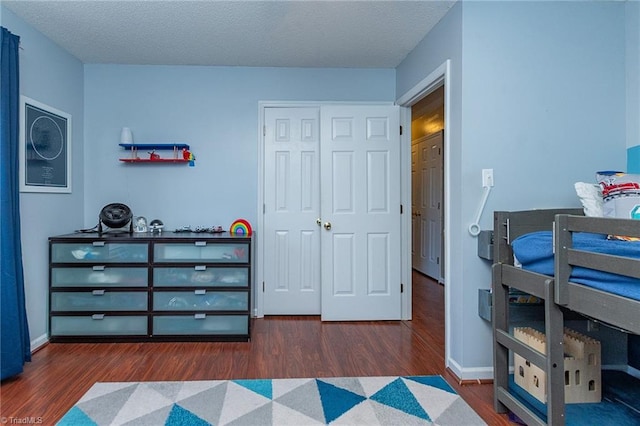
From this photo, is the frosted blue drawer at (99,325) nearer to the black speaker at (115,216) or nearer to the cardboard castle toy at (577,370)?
the black speaker at (115,216)

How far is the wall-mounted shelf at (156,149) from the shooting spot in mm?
3434

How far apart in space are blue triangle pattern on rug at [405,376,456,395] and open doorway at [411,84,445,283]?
9.75ft

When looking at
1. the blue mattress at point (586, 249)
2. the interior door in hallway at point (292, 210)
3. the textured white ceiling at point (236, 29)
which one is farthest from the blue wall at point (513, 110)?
the interior door in hallway at point (292, 210)

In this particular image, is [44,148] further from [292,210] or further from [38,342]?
[292,210]

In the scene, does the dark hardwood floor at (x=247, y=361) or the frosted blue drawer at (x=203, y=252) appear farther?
the frosted blue drawer at (x=203, y=252)

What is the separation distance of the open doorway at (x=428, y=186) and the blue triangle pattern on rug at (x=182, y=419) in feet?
13.1

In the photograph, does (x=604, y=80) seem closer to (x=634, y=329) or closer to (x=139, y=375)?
(x=634, y=329)

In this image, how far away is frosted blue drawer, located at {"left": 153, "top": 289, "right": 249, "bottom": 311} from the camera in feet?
9.93

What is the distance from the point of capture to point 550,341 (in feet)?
5.35

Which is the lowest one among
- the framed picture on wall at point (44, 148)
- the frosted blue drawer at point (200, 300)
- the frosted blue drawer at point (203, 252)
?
the frosted blue drawer at point (200, 300)

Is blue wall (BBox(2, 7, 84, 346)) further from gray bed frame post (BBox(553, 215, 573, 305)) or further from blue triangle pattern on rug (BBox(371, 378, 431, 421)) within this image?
gray bed frame post (BBox(553, 215, 573, 305))

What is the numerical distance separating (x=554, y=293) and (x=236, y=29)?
2.70m

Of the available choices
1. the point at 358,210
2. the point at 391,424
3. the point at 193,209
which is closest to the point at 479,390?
the point at 391,424

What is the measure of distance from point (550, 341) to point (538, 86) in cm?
161
